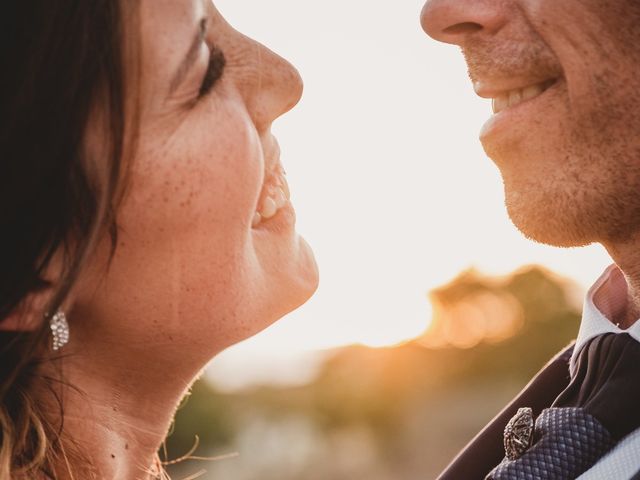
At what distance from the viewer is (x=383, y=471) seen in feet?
118

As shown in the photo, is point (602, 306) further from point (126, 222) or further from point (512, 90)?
point (126, 222)

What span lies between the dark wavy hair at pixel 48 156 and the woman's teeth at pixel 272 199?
545 millimetres

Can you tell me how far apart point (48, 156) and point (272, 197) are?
0.81 metres

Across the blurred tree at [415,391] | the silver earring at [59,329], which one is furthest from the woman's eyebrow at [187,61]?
the blurred tree at [415,391]

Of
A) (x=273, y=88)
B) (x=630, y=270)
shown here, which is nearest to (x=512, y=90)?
(x=630, y=270)

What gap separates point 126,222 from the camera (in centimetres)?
253

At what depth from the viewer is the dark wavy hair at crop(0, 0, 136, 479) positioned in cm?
229

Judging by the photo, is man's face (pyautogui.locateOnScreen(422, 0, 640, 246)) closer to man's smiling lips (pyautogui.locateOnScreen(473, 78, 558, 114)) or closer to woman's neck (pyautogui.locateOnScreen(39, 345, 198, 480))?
man's smiling lips (pyautogui.locateOnScreen(473, 78, 558, 114))

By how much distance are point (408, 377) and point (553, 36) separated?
160ft

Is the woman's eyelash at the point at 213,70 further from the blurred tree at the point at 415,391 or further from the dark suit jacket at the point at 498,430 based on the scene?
the blurred tree at the point at 415,391

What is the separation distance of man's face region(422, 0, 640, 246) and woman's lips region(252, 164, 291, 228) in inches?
34.3

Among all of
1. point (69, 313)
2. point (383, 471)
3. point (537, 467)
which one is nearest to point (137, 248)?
point (69, 313)

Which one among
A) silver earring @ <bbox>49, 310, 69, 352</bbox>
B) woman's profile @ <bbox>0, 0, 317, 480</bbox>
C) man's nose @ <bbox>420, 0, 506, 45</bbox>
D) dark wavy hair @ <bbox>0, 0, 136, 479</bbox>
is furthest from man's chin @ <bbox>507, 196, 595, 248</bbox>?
silver earring @ <bbox>49, 310, 69, 352</bbox>

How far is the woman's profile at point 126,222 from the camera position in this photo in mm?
2326
